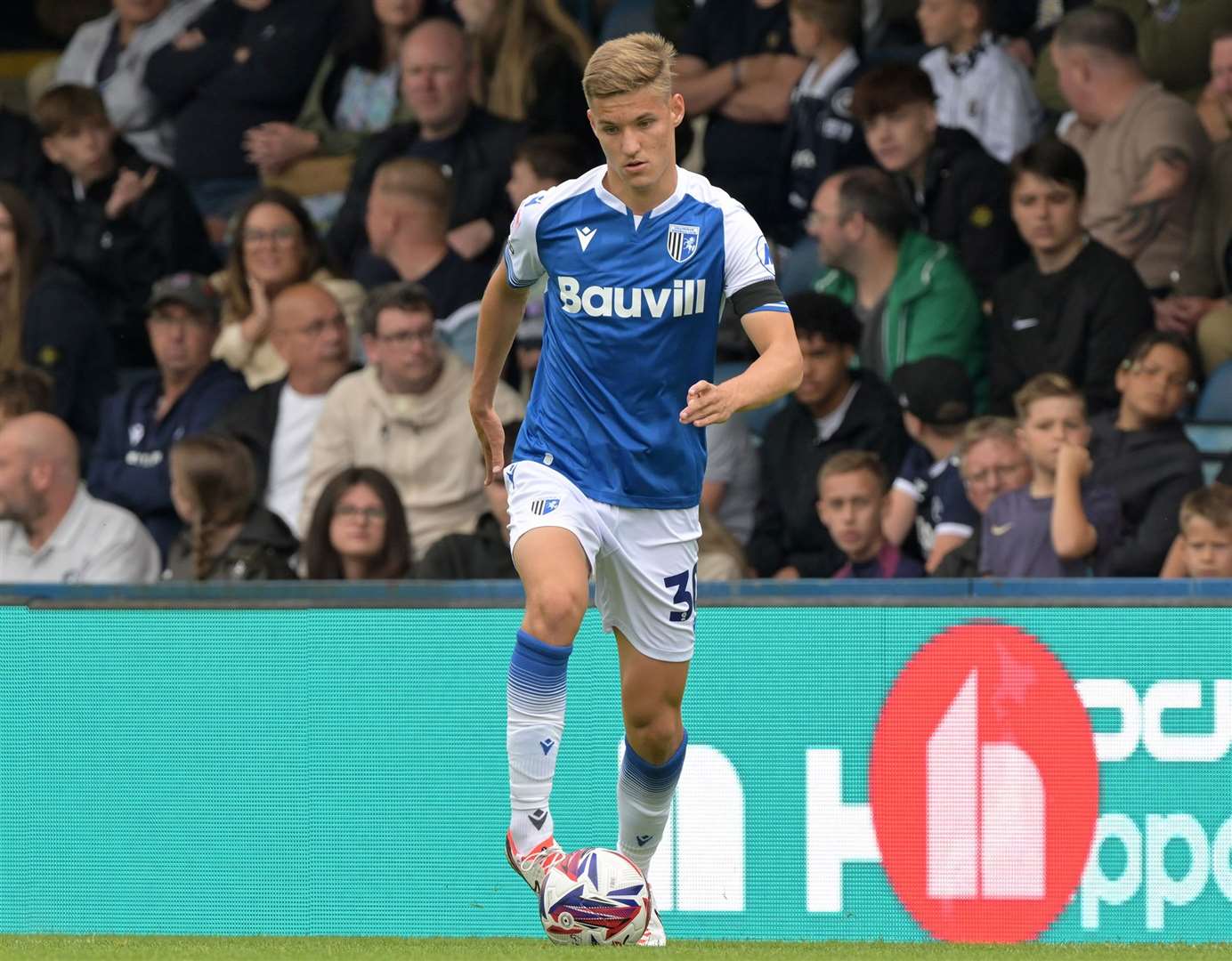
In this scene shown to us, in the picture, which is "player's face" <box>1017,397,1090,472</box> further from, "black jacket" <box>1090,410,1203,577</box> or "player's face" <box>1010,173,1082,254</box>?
"player's face" <box>1010,173,1082,254</box>

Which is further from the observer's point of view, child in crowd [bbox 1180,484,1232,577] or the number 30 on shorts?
child in crowd [bbox 1180,484,1232,577]

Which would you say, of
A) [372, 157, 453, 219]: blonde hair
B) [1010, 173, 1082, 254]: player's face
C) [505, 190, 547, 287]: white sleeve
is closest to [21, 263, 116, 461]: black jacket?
[372, 157, 453, 219]: blonde hair

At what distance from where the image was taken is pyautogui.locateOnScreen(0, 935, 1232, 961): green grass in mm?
5441

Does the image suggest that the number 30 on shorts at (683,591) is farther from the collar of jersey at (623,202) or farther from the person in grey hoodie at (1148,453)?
the person in grey hoodie at (1148,453)

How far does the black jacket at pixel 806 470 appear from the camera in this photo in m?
8.71

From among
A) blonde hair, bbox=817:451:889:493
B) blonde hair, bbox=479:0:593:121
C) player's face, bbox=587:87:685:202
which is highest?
player's face, bbox=587:87:685:202

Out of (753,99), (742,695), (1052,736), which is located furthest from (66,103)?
(1052,736)

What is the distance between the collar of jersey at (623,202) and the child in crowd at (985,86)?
15.4 ft

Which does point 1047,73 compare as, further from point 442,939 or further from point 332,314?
point 442,939

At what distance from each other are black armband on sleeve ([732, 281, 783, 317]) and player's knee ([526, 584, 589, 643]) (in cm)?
86

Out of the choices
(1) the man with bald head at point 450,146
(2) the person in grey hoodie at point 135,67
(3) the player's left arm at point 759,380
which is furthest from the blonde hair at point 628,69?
(2) the person in grey hoodie at point 135,67

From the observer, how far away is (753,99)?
34.6 feet

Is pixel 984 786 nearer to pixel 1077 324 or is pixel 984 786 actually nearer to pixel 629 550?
pixel 629 550

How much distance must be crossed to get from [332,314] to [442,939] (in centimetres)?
424
